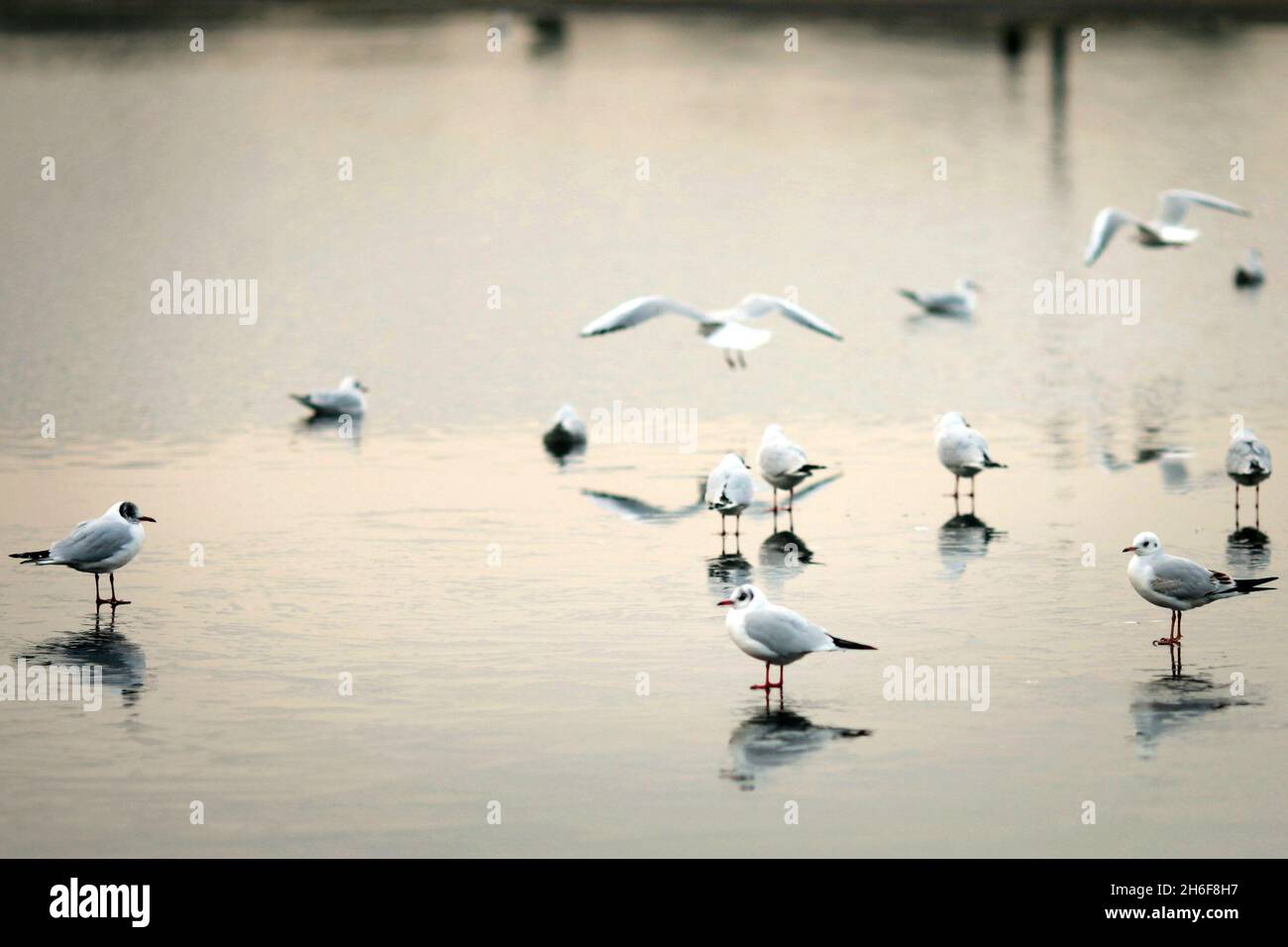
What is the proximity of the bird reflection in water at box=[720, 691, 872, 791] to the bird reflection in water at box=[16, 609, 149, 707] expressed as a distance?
4258 mm

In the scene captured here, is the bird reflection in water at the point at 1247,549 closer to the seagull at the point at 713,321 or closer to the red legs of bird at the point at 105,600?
the seagull at the point at 713,321

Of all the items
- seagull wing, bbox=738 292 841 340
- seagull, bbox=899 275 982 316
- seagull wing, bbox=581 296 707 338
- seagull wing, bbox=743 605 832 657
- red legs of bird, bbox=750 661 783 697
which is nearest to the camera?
seagull wing, bbox=743 605 832 657

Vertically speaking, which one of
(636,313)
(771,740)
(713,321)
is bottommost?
(771,740)

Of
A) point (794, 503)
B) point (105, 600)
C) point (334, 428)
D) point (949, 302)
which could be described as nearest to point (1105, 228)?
point (949, 302)

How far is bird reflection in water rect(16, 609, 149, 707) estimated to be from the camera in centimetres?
1480

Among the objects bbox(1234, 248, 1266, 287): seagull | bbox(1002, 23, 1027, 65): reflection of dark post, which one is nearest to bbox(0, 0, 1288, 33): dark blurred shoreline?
bbox(1002, 23, 1027, 65): reflection of dark post

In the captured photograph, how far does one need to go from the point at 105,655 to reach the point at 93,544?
158 centimetres

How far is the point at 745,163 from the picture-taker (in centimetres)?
6569

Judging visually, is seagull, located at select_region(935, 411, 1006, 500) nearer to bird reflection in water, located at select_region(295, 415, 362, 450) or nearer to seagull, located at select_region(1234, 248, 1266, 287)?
bird reflection in water, located at select_region(295, 415, 362, 450)

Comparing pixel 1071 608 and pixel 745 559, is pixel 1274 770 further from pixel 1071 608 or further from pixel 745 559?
pixel 745 559

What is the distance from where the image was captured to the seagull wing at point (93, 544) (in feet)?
55.4

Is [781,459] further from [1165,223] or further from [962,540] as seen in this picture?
[1165,223]

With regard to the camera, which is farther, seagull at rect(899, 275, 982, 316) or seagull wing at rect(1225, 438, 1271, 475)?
seagull at rect(899, 275, 982, 316)

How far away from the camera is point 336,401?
90.2 ft
